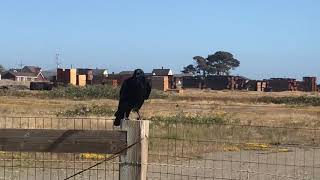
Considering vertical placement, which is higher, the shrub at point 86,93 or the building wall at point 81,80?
the building wall at point 81,80

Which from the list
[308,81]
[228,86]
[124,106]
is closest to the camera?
[124,106]

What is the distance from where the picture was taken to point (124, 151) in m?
5.38

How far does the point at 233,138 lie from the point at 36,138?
15675 mm

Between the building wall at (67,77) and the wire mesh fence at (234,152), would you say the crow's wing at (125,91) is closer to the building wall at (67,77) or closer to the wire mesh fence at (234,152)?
the wire mesh fence at (234,152)

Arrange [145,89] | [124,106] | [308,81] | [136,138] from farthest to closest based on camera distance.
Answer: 1. [308,81]
2. [145,89]
3. [124,106]
4. [136,138]

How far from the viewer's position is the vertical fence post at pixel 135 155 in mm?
5352

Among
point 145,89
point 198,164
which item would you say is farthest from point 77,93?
point 145,89

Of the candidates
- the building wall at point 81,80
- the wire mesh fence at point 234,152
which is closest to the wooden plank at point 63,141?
the wire mesh fence at point 234,152

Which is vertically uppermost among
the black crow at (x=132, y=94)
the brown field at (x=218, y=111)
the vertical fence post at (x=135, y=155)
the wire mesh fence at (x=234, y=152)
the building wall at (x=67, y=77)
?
the building wall at (x=67, y=77)

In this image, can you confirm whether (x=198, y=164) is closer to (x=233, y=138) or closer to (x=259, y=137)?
(x=233, y=138)

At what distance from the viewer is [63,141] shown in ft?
18.3

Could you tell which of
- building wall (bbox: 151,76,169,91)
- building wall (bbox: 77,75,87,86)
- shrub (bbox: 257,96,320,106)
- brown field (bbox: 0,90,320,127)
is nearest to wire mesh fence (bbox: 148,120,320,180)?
brown field (bbox: 0,90,320,127)

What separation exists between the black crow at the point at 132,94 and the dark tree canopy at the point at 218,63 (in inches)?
6887

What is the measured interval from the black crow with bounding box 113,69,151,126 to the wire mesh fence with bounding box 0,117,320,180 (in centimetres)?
280
